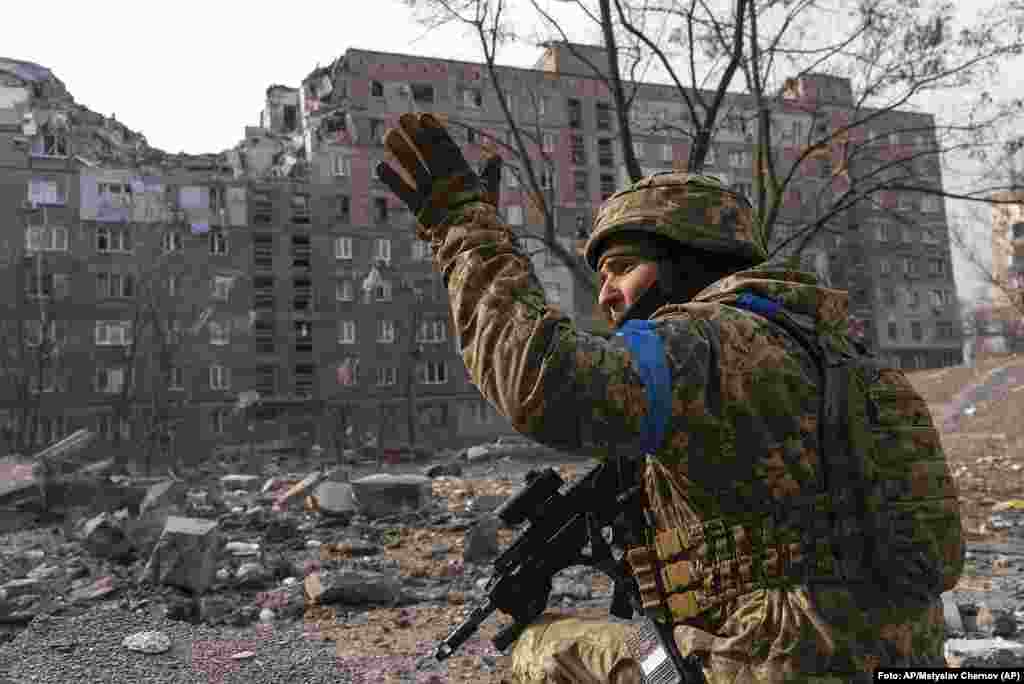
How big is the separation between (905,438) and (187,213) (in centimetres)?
3396

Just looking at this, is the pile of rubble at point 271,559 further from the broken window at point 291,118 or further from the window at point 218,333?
the broken window at point 291,118

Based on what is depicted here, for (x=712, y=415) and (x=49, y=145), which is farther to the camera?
(x=49, y=145)

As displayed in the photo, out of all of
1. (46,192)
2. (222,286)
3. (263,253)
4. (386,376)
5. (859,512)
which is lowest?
(859,512)

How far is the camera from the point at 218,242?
32125 mm

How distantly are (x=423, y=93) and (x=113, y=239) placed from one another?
50.5ft

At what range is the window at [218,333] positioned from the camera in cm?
3091

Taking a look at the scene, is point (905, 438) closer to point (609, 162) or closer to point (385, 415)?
point (385, 415)

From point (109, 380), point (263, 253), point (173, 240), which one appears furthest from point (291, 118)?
point (109, 380)

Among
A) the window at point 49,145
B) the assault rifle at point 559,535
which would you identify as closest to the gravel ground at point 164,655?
the assault rifle at point 559,535

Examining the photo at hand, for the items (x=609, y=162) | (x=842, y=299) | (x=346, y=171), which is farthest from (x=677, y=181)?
(x=609, y=162)

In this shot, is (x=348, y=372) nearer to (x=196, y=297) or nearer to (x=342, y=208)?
(x=196, y=297)

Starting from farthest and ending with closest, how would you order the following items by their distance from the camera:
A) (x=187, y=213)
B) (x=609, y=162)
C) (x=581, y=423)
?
(x=609, y=162) < (x=187, y=213) < (x=581, y=423)

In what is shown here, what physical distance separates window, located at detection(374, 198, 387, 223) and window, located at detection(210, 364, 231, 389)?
972 centimetres

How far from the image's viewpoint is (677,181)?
1.68 m
